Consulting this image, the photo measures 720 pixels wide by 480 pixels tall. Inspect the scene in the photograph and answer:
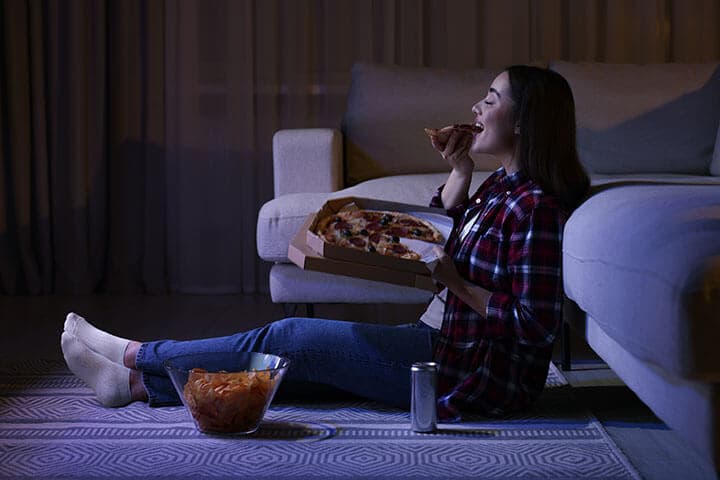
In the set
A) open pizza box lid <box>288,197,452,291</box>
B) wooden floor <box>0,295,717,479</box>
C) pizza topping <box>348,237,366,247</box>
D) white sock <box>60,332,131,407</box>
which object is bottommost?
wooden floor <box>0,295,717,479</box>

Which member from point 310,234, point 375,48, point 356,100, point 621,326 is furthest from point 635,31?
point 621,326

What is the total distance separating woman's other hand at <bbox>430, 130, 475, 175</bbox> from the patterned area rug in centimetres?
55

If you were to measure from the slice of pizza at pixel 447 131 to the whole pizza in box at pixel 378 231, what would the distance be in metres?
0.23

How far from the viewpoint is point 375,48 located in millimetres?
4262

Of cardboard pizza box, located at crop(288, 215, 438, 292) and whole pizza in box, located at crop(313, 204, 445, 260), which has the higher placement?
whole pizza in box, located at crop(313, 204, 445, 260)

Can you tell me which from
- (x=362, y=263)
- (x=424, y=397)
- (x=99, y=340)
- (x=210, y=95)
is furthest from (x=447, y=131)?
(x=210, y=95)

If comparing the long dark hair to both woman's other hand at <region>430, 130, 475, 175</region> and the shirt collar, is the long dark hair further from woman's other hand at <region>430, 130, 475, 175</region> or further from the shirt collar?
woman's other hand at <region>430, 130, 475, 175</region>

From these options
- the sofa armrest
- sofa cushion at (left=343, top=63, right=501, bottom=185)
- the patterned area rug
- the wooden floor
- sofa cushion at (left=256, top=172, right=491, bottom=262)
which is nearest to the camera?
the patterned area rug

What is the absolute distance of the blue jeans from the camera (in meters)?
2.01

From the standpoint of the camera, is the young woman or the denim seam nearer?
the young woman

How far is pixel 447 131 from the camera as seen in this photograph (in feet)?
7.08

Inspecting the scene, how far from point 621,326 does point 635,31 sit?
3122mm

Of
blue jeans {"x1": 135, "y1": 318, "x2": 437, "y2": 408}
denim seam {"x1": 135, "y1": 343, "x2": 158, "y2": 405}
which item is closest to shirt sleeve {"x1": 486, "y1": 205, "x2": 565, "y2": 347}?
blue jeans {"x1": 135, "y1": 318, "x2": 437, "y2": 408}

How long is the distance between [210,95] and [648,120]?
6.10ft
